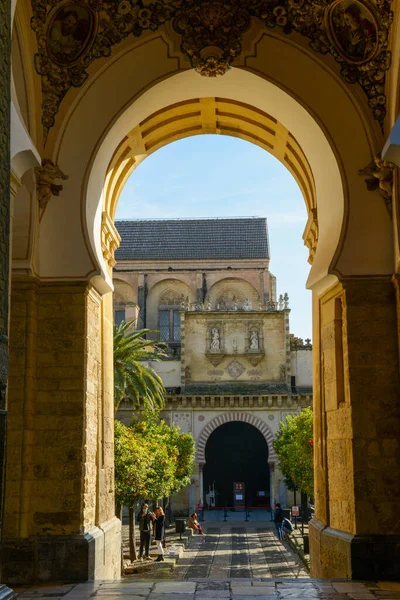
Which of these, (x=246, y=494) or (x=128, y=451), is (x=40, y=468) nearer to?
(x=128, y=451)

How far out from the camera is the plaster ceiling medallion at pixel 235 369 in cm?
3897

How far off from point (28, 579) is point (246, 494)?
31.8 m

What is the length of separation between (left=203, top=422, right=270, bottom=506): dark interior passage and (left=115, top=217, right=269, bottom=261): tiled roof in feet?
38.7

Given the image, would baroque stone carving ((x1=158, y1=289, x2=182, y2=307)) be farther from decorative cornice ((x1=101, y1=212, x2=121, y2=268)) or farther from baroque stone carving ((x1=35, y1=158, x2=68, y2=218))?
baroque stone carving ((x1=35, y1=158, x2=68, y2=218))

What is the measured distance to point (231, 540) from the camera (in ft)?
87.1

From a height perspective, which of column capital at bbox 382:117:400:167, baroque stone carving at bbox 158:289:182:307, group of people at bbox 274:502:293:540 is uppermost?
baroque stone carving at bbox 158:289:182:307

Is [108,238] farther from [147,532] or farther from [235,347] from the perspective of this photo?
[235,347]

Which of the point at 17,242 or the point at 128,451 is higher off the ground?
the point at 17,242

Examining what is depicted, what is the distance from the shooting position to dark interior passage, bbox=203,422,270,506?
39.7m

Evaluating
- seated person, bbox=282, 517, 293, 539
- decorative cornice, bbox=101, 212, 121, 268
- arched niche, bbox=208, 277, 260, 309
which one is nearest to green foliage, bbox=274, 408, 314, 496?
seated person, bbox=282, 517, 293, 539

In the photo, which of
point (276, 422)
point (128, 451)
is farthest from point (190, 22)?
point (276, 422)

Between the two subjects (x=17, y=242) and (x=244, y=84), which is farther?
(x=244, y=84)

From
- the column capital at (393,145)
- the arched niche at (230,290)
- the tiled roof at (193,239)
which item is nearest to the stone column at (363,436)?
the column capital at (393,145)

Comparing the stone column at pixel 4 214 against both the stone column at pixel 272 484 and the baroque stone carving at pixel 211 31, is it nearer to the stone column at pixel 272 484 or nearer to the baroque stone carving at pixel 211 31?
the baroque stone carving at pixel 211 31
